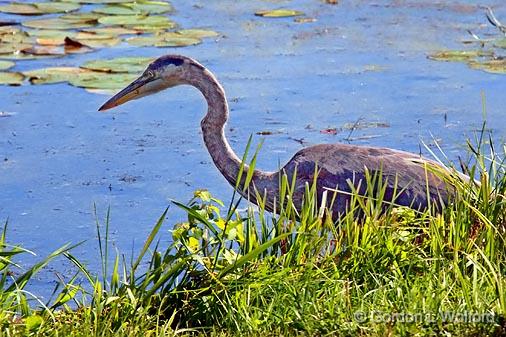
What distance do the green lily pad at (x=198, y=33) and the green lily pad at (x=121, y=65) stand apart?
871 mm

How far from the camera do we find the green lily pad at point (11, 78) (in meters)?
8.15

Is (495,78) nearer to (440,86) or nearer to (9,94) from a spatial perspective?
(440,86)

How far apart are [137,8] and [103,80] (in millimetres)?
2340

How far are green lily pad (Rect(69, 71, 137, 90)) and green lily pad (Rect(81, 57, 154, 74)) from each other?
0.05 metres

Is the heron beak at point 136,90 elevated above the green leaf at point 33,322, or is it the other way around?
the heron beak at point 136,90

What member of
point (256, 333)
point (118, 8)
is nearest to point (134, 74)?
point (118, 8)

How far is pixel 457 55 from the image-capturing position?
348 inches

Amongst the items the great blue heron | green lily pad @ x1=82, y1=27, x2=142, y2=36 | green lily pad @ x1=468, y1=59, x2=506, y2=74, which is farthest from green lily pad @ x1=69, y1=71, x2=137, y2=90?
green lily pad @ x1=468, y1=59, x2=506, y2=74

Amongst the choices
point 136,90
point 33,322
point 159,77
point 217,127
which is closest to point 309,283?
point 33,322

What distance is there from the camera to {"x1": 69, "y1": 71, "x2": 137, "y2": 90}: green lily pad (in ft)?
26.1

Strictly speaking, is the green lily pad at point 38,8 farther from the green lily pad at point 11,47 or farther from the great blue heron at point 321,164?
the great blue heron at point 321,164

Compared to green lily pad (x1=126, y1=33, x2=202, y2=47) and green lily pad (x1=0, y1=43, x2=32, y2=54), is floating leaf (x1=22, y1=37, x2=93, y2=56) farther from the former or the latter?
green lily pad (x1=126, y1=33, x2=202, y2=47)

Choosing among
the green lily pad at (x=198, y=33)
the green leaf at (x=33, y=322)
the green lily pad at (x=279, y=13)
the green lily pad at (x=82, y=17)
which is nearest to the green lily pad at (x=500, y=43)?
the green lily pad at (x=279, y=13)

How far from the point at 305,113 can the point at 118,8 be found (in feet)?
10.6
